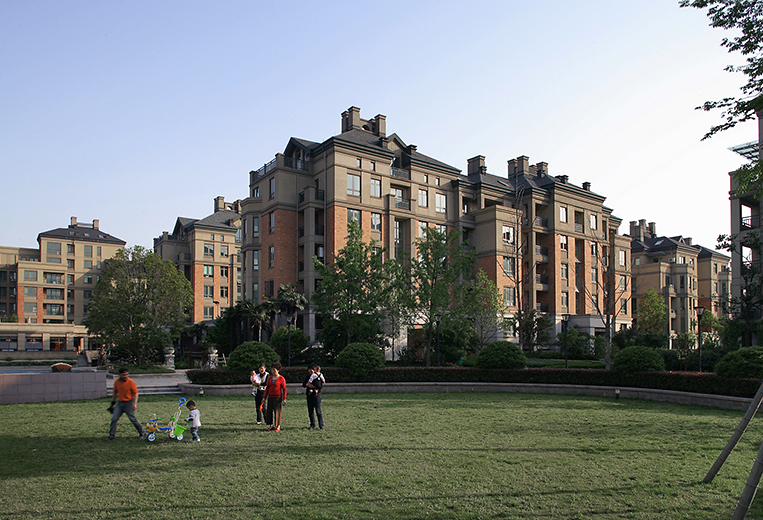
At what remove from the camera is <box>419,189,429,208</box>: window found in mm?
47844

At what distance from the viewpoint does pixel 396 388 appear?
2356 cm

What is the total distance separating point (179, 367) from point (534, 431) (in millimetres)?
34469

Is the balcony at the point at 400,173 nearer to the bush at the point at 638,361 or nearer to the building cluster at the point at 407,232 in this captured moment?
the building cluster at the point at 407,232

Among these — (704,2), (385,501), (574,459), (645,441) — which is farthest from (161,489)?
(704,2)

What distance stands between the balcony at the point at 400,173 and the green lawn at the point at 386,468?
3280 centimetres

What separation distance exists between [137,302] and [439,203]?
27.7 meters

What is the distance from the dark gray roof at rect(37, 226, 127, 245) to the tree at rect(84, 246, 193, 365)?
57410 millimetres

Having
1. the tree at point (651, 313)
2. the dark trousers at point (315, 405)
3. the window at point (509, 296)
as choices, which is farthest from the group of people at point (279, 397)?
the tree at point (651, 313)

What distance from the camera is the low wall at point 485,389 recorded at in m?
19.7

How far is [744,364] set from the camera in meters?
18.1

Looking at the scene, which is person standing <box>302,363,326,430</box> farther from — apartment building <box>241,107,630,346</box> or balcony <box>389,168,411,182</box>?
balcony <box>389,168,411,182</box>

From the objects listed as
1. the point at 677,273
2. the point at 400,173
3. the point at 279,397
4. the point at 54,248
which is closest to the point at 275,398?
the point at 279,397

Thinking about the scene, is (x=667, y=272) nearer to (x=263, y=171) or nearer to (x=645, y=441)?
(x=263, y=171)

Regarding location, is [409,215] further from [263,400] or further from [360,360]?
[263,400]
